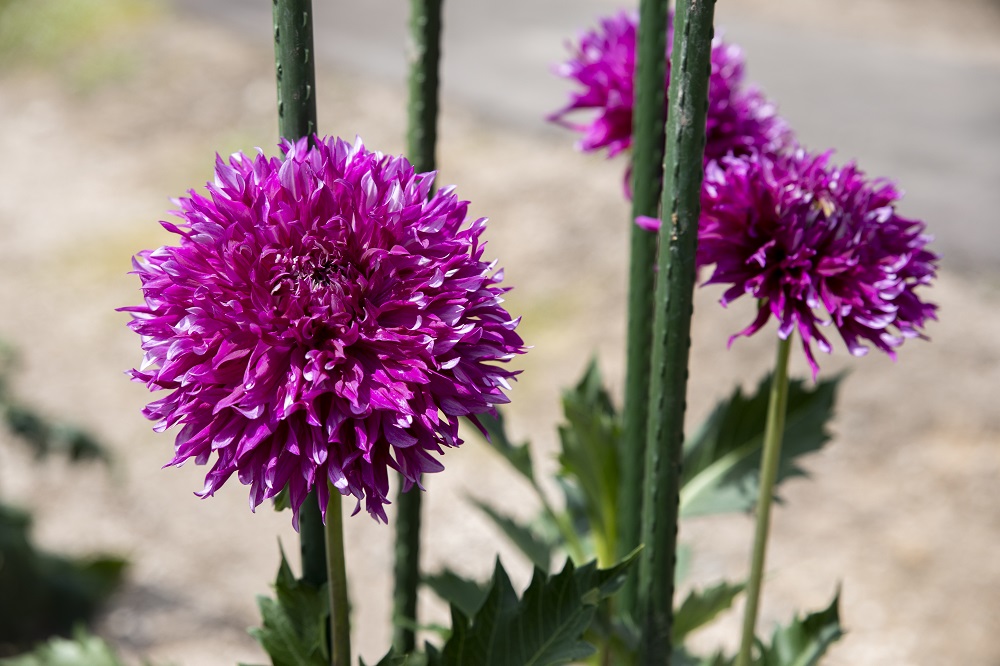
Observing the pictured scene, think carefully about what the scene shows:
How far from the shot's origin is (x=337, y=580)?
101 centimetres

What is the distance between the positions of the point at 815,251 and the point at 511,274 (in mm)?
3297

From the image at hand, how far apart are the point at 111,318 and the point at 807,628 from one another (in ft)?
11.3

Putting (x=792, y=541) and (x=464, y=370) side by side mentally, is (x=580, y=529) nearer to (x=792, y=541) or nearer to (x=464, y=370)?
(x=464, y=370)

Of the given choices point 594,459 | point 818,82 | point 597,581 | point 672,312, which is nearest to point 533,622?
point 597,581

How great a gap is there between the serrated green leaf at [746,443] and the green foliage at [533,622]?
44 centimetres

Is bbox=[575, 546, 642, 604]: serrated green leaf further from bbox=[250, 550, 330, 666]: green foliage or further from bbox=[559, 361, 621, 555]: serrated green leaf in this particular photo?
bbox=[559, 361, 621, 555]: serrated green leaf

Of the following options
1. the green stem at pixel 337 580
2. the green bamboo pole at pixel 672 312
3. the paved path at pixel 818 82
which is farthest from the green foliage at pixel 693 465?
the paved path at pixel 818 82

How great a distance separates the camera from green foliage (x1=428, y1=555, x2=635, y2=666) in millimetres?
1074

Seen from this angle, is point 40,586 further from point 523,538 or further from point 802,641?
point 802,641

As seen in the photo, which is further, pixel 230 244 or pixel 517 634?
pixel 517 634

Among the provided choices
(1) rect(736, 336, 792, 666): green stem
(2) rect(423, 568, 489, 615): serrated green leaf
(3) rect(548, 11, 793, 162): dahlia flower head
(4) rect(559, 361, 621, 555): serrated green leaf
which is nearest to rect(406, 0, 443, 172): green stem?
(3) rect(548, 11, 793, 162): dahlia flower head

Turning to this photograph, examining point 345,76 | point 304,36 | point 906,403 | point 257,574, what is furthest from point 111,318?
point 304,36

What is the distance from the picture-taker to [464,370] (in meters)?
0.89

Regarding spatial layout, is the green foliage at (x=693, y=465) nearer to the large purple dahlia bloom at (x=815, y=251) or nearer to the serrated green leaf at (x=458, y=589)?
the serrated green leaf at (x=458, y=589)
